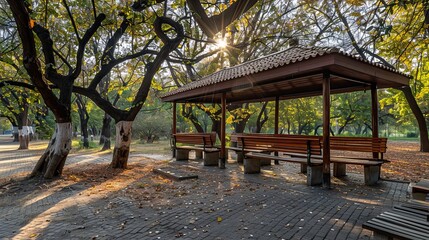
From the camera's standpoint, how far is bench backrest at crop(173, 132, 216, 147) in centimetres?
1066

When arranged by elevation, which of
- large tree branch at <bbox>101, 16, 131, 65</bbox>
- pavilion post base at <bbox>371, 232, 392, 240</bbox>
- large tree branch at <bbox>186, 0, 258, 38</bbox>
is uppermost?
large tree branch at <bbox>101, 16, 131, 65</bbox>

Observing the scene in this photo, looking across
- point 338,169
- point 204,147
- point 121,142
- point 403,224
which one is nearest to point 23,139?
point 121,142

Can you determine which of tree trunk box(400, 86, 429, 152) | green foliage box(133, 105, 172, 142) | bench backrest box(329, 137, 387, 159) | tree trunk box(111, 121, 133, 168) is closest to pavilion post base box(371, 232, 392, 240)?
bench backrest box(329, 137, 387, 159)

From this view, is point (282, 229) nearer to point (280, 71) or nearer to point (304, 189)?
point (304, 189)

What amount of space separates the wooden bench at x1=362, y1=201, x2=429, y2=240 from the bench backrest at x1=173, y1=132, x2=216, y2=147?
7951mm

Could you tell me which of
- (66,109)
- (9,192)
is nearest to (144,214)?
(9,192)

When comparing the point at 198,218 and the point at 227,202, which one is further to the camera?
the point at 227,202

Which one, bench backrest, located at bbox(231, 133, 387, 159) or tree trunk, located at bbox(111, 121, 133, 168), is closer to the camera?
bench backrest, located at bbox(231, 133, 387, 159)

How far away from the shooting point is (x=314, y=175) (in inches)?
259

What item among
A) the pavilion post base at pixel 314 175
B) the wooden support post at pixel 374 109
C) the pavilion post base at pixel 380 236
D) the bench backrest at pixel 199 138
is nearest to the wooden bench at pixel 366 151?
the pavilion post base at pixel 314 175

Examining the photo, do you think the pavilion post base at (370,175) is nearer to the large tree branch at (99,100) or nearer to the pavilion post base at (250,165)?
the pavilion post base at (250,165)

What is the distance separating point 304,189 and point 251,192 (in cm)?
131

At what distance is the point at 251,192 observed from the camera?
589 centimetres

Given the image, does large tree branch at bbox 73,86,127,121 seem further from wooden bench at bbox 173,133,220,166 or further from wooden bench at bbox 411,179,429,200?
wooden bench at bbox 411,179,429,200
